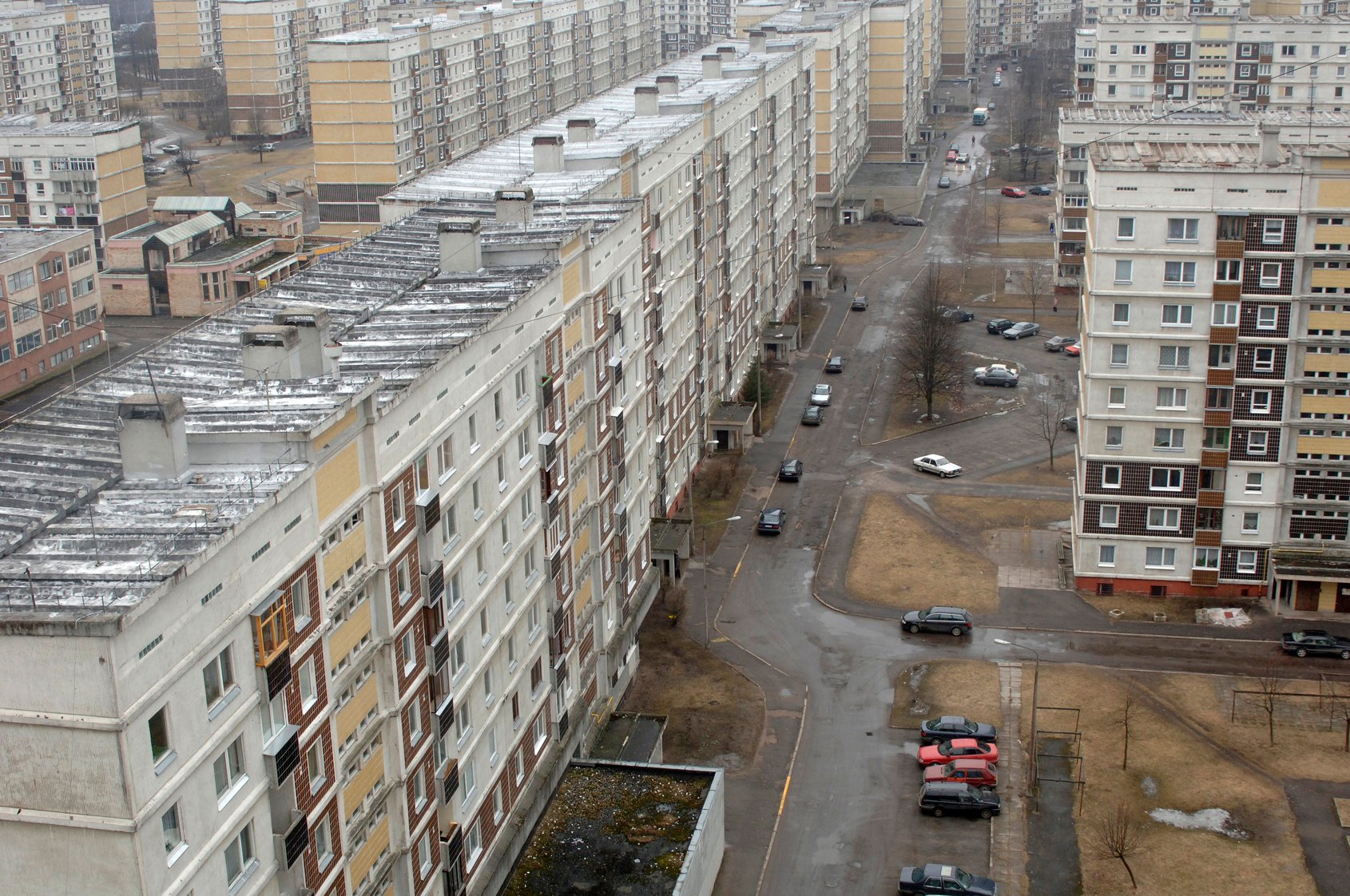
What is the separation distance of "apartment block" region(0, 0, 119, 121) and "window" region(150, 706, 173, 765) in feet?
546

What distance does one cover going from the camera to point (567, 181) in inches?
2714

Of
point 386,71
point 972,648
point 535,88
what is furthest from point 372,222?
point 972,648

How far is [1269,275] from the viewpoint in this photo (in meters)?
66.0

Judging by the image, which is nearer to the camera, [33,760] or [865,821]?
[33,760]

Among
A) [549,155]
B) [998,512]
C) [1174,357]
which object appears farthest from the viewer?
[998,512]

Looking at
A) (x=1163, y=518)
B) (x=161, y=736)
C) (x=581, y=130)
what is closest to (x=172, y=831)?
(x=161, y=736)

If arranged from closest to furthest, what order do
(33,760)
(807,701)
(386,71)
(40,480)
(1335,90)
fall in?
1. (33,760)
2. (40,480)
3. (807,701)
4. (1335,90)
5. (386,71)

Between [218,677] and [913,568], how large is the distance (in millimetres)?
48181

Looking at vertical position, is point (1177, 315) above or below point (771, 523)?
above

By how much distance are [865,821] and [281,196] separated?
127926 millimetres

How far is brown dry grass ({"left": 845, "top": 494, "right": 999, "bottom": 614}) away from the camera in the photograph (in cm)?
7075

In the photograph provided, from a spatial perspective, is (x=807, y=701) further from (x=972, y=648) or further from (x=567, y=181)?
A: (x=567, y=181)

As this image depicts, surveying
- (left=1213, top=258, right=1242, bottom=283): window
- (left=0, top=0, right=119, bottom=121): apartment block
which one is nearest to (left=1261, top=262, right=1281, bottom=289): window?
(left=1213, top=258, right=1242, bottom=283): window

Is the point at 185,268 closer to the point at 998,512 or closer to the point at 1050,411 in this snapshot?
the point at 1050,411
